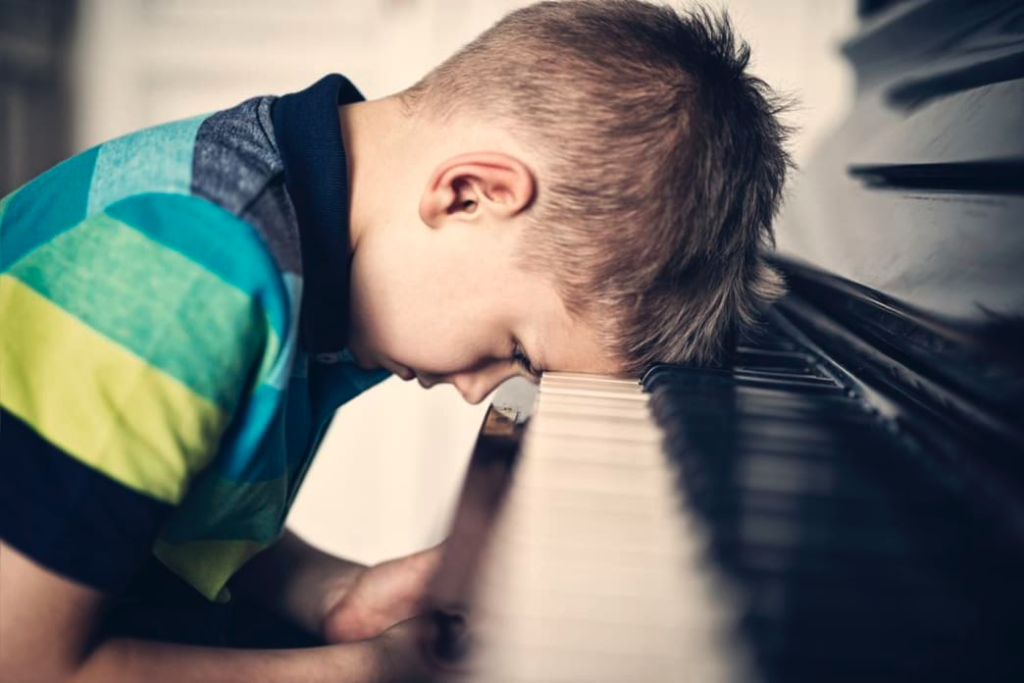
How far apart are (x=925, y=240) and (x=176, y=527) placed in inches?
27.9

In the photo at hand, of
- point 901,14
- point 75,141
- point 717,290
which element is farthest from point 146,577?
point 75,141

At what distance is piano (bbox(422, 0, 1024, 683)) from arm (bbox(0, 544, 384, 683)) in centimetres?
29

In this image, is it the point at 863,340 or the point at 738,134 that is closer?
the point at 863,340

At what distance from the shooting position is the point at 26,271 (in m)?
0.75

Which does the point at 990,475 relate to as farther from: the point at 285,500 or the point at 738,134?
the point at 285,500

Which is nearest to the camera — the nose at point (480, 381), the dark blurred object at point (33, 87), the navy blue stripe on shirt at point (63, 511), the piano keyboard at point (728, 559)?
the piano keyboard at point (728, 559)

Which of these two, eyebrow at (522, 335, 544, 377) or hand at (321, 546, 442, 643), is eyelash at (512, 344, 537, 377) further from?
hand at (321, 546, 442, 643)

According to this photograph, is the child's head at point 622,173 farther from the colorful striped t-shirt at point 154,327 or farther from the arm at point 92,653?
the arm at point 92,653

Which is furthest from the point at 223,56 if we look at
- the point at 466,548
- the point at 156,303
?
the point at 466,548

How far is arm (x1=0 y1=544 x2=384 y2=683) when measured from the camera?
2.24ft

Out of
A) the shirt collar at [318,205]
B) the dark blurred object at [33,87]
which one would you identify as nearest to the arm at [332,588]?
the shirt collar at [318,205]

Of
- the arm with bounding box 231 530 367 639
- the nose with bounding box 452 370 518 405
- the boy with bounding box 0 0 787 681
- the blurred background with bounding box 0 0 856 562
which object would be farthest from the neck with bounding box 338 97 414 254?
the blurred background with bounding box 0 0 856 562

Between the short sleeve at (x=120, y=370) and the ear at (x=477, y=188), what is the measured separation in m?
0.19

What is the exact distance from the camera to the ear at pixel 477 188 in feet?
2.82
